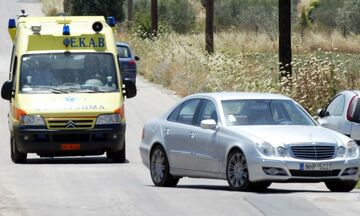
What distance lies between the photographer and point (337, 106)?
70.1ft

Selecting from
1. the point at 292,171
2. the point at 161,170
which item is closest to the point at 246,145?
the point at 292,171

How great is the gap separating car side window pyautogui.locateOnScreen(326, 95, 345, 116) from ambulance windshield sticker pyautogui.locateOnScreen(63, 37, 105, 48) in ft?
15.4

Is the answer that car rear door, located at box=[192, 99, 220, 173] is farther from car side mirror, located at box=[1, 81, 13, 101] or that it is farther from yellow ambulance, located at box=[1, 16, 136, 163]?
car side mirror, located at box=[1, 81, 13, 101]

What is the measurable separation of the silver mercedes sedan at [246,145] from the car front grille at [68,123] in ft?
11.1

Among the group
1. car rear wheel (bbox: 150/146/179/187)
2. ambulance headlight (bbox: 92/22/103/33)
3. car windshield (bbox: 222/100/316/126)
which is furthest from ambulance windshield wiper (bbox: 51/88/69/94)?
car windshield (bbox: 222/100/316/126)

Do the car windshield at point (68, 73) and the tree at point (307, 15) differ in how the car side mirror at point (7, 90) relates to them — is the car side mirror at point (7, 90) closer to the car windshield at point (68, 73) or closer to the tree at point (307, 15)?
the car windshield at point (68, 73)

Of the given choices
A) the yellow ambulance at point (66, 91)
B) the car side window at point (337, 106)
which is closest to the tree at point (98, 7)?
the yellow ambulance at point (66, 91)

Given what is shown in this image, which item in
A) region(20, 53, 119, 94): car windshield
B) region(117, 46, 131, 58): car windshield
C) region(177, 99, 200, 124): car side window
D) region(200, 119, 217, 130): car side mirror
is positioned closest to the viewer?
region(200, 119, 217, 130): car side mirror

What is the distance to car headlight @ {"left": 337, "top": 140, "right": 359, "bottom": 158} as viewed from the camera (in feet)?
54.7

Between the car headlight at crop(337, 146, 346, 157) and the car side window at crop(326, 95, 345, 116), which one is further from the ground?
the car headlight at crop(337, 146, 346, 157)

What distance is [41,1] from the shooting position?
97.1 meters

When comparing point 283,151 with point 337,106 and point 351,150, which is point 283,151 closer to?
point 351,150

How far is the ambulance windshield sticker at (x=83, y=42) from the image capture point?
77.6ft

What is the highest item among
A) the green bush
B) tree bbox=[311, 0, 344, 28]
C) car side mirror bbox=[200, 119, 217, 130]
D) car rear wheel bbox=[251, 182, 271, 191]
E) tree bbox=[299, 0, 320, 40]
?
car side mirror bbox=[200, 119, 217, 130]
